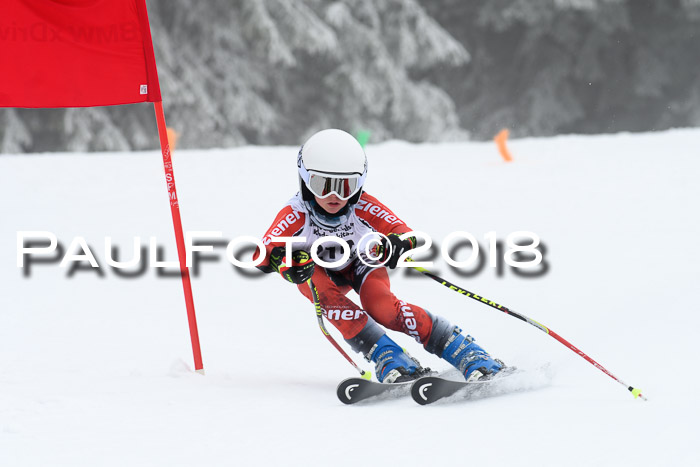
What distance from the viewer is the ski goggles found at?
381 cm

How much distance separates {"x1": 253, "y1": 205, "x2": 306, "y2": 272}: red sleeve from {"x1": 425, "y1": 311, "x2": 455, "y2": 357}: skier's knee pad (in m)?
0.74

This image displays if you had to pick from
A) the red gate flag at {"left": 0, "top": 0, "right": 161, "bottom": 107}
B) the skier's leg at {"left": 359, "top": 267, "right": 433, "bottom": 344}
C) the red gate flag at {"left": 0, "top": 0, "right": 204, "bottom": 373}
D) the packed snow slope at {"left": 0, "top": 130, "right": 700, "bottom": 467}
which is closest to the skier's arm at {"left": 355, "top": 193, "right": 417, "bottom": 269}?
the skier's leg at {"left": 359, "top": 267, "right": 433, "bottom": 344}

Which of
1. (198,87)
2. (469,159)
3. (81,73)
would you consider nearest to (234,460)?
(81,73)

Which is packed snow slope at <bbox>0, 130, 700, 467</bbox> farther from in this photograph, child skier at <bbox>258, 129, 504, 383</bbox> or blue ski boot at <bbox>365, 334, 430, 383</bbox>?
child skier at <bbox>258, 129, 504, 383</bbox>

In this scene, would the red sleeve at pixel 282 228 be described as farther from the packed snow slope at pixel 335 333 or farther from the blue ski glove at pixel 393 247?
the packed snow slope at pixel 335 333

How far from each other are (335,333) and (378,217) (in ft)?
6.08

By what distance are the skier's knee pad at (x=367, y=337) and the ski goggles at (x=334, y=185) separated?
0.59 m

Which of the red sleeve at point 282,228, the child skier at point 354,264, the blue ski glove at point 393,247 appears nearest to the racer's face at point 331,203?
the child skier at point 354,264

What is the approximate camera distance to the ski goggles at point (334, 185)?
3.81 meters

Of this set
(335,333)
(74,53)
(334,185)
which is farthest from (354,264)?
(335,333)

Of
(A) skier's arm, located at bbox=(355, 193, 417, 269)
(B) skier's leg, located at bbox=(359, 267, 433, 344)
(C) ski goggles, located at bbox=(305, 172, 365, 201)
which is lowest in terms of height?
(B) skier's leg, located at bbox=(359, 267, 433, 344)

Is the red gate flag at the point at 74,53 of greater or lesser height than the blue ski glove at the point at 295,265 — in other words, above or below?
above

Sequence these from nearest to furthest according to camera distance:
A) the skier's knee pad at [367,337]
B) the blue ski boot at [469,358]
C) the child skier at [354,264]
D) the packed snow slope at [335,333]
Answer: the packed snow slope at [335,333] < the blue ski boot at [469,358] < the child skier at [354,264] < the skier's knee pad at [367,337]

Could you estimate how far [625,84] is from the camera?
68.7 ft
